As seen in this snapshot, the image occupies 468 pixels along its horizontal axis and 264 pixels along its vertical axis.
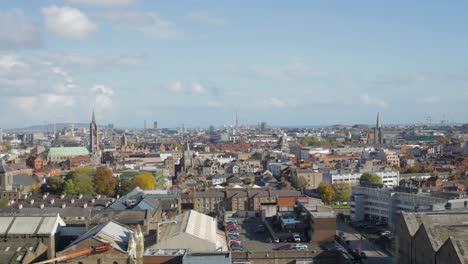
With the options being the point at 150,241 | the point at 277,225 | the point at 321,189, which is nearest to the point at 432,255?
the point at 150,241

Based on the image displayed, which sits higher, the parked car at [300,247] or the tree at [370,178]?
the tree at [370,178]

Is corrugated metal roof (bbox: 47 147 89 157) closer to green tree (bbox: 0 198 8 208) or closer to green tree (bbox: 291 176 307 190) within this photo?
green tree (bbox: 291 176 307 190)

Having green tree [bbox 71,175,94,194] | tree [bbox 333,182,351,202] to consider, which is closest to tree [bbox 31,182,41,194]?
green tree [bbox 71,175,94,194]

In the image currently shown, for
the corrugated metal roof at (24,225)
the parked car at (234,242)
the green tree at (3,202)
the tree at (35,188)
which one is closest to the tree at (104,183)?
the tree at (35,188)

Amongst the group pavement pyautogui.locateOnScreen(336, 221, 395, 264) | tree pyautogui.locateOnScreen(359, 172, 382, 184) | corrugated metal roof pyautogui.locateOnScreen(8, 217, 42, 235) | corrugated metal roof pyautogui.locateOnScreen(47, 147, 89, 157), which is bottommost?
pavement pyautogui.locateOnScreen(336, 221, 395, 264)

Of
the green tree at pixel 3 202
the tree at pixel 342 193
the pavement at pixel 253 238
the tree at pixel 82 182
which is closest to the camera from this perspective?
the pavement at pixel 253 238

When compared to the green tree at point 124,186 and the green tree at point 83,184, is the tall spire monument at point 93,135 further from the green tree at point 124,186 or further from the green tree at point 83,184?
the green tree at point 83,184

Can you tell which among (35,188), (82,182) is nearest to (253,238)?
(82,182)
